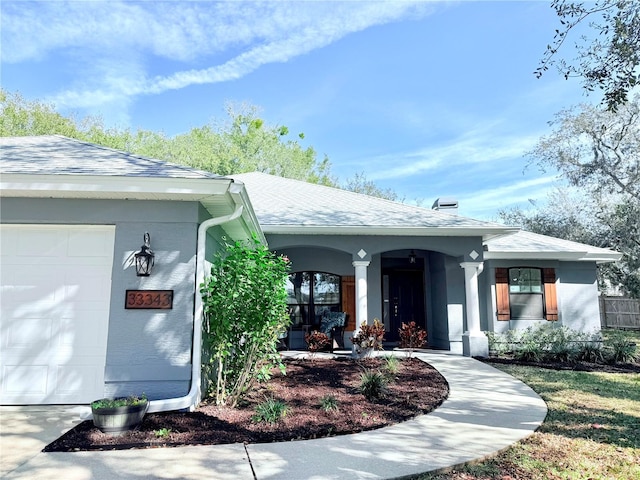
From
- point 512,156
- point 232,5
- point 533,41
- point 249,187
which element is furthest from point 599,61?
point 512,156

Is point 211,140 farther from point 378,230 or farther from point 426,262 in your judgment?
point 378,230

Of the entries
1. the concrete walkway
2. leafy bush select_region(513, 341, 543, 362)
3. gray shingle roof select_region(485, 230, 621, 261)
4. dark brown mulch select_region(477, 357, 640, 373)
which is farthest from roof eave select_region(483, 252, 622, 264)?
the concrete walkway

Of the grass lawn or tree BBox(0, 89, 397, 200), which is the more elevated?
tree BBox(0, 89, 397, 200)

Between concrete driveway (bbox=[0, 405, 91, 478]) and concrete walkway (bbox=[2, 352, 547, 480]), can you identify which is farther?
concrete driveway (bbox=[0, 405, 91, 478])

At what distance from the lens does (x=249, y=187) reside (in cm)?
1254

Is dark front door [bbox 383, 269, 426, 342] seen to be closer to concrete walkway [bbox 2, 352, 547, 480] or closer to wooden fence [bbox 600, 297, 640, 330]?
concrete walkway [bbox 2, 352, 547, 480]

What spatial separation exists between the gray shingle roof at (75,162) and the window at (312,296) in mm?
6058

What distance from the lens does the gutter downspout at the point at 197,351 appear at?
4336 millimetres

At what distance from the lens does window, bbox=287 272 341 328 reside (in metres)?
10.8

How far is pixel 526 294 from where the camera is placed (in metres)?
11.1

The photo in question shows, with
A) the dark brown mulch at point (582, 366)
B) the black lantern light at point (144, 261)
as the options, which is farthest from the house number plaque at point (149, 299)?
the dark brown mulch at point (582, 366)

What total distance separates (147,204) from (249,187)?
7849 millimetres

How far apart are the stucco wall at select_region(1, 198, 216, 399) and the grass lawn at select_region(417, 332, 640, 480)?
296 centimetres

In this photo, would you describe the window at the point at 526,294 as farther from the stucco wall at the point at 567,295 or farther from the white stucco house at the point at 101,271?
the white stucco house at the point at 101,271
